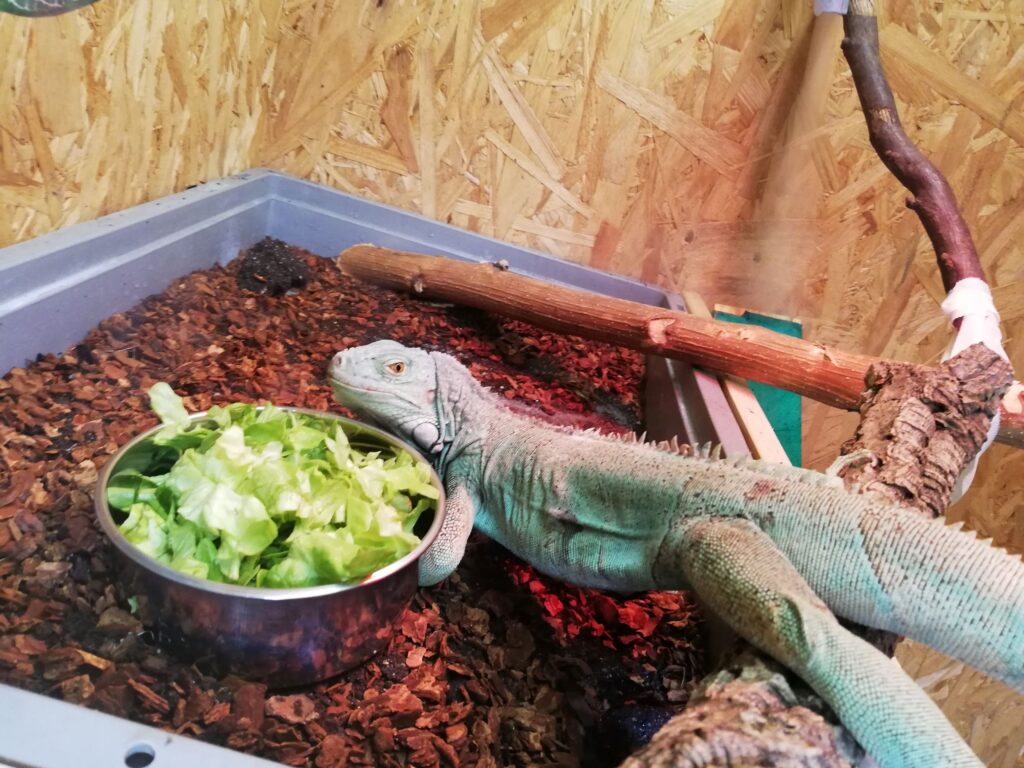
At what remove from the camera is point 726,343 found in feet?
12.3

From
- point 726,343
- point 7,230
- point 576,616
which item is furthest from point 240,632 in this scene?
point 726,343

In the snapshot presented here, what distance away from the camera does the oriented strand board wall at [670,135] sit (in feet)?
14.4

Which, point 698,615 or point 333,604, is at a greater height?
point 333,604

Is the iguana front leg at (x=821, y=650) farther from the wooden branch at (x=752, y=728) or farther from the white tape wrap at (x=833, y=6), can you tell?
the white tape wrap at (x=833, y=6)

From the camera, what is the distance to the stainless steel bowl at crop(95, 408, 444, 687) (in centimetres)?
192

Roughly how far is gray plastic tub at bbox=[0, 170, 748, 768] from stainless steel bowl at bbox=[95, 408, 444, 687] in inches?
15.9

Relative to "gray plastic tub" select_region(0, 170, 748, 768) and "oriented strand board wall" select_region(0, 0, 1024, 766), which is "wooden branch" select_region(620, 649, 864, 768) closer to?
"gray plastic tub" select_region(0, 170, 748, 768)

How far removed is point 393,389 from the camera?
10.0 feet

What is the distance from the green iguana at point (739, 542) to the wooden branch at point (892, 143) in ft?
7.56

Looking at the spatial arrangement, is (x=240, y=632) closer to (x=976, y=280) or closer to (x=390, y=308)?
(x=390, y=308)

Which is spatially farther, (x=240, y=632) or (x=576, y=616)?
(x=576, y=616)

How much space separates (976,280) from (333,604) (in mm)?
3399

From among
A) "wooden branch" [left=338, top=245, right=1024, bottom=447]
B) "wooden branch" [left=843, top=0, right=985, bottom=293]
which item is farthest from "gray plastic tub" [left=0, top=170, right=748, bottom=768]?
"wooden branch" [left=843, top=0, right=985, bottom=293]

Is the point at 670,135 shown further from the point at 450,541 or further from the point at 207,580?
the point at 207,580
